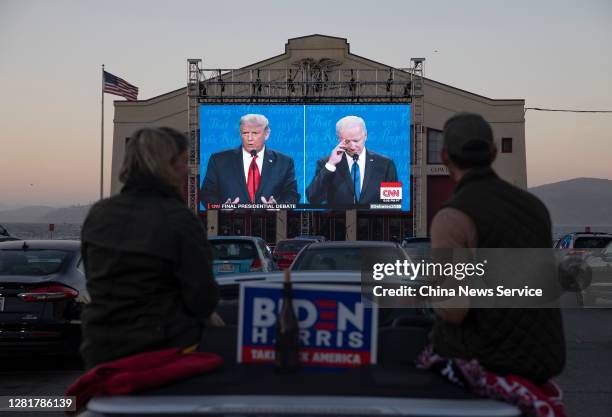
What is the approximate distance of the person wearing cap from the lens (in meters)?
3.00

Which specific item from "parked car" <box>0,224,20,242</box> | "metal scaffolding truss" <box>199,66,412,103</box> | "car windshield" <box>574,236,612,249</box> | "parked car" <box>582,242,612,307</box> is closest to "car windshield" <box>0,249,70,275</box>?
"parked car" <box>0,224,20,242</box>

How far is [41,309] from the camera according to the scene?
9.18 meters

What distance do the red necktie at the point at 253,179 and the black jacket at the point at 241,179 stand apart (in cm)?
16

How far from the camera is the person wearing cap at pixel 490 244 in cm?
300

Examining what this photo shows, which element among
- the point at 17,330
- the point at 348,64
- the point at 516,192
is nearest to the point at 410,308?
the point at 516,192

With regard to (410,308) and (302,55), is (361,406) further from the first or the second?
(302,55)

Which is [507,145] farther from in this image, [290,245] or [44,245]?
[44,245]

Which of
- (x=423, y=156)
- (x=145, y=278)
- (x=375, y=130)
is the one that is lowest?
(x=145, y=278)

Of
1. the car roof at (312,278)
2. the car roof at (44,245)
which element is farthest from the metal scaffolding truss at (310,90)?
the car roof at (312,278)

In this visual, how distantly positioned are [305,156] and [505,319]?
38949 millimetres

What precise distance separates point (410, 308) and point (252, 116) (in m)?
36.6

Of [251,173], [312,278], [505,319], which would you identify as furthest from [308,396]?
[251,173]

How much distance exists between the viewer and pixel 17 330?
9047mm

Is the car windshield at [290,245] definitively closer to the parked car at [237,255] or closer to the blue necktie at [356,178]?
the parked car at [237,255]
